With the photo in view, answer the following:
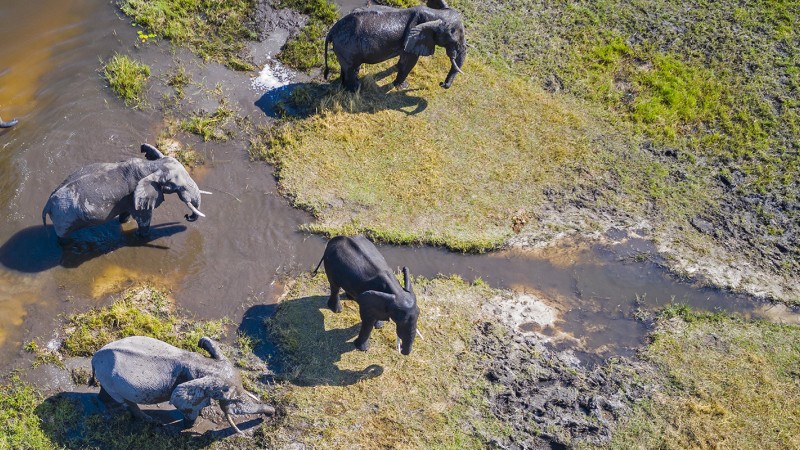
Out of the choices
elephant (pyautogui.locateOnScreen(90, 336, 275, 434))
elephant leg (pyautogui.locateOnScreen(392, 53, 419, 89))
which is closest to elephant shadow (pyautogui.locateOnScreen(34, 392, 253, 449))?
elephant (pyautogui.locateOnScreen(90, 336, 275, 434))

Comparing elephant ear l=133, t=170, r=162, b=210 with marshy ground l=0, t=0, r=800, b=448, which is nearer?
marshy ground l=0, t=0, r=800, b=448

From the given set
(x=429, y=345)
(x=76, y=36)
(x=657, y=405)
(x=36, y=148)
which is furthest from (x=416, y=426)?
(x=76, y=36)

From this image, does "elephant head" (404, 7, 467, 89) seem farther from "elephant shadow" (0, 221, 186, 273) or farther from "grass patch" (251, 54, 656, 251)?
"elephant shadow" (0, 221, 186, 273)

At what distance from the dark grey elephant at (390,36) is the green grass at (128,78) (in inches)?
152

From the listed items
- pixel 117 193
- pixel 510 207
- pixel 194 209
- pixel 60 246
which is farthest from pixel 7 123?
pixel 510 207

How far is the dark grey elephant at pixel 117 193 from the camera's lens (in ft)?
35.5

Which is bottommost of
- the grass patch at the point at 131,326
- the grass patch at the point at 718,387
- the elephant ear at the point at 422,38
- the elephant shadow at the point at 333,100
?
the grass patch at the point at 718,387

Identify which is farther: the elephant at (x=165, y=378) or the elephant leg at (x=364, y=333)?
the elephant leg at (x=364, y=333)

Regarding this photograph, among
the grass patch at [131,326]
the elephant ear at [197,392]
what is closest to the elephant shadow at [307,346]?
the grass patch at [131,326]

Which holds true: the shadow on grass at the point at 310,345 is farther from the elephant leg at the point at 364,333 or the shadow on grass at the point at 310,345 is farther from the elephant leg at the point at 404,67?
the elephant leg at the point at 404,67

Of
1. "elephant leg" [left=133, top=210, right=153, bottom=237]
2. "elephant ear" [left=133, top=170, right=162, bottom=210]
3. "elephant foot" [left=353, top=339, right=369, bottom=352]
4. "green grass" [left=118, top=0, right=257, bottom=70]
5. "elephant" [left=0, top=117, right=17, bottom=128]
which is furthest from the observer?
"green grass" [left=118, top=0, right=257, bottom=70]

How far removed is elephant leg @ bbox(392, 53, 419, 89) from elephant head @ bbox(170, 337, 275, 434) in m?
7.73

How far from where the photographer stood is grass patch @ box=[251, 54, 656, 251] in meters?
12.8

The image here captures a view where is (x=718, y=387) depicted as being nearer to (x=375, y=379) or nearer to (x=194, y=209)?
(x=375, y=379)
